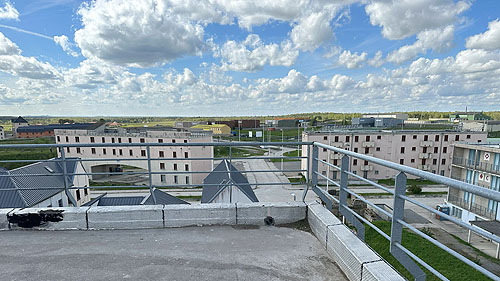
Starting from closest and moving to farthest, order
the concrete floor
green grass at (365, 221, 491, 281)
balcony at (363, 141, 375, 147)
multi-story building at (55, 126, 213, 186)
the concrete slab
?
the concrete floor
the concrete slab
green grass at (365, 221, 491, 281)
multi-story building at (55, 126, 213, 186)
balcony at (363, 141, 375, 147)

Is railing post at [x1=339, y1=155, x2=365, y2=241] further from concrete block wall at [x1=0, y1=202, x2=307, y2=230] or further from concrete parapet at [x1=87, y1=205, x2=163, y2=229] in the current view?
concrete parapet at [x1=87, y1=205, x2=163, y2=229]

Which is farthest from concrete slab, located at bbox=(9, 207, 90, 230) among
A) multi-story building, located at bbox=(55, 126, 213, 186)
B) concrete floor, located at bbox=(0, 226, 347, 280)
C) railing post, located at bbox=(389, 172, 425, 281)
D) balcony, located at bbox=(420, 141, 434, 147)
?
balcony, located at bbox=(420, 141, 434, 147)

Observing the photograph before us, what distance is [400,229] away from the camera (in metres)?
2.38

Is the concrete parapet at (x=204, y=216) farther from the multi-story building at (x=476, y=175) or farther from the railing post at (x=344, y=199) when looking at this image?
the multi-story building at (x=476, y=175)

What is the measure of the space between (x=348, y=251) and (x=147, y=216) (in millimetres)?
2889

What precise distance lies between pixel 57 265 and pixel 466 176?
24.6m

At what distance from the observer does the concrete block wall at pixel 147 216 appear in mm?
3850

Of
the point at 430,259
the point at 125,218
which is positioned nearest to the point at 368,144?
the point at 430,259

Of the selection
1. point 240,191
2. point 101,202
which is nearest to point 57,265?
point 240,191

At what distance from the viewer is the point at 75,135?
3641cm

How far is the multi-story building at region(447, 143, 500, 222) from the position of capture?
16.6 meters

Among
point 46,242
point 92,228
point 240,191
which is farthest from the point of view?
point 240,191

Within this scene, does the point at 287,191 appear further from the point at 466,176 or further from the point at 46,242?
the point at 46,242

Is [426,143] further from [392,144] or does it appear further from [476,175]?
[476,175]
